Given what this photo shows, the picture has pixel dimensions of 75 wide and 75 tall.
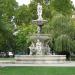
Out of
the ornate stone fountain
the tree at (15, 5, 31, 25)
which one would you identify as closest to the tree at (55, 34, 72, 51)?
the ornate stone fountain

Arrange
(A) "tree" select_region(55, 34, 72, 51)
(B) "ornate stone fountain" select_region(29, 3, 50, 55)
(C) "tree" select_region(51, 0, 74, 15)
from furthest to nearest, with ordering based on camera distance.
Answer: (C) "tree" select_region(51, 0, 74, 15) < (A) "tree" select_region(55, 34, 72, 51) < (B) "ornate stone fountain" select_region(29, 3, 50, 55)

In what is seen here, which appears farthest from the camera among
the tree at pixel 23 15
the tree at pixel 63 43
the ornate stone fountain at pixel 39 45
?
the tree at pixel 23 15

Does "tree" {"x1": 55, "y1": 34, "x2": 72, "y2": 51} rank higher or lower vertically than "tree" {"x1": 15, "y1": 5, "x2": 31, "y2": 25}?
lower

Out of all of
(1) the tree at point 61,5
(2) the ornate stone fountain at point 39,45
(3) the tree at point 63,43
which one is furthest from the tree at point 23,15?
(2) the ornate stone fountain at point 39,45

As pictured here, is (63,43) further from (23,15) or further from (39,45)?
(23,15)

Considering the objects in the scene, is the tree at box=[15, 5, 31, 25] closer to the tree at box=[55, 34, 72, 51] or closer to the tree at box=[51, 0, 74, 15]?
the tree at box=[51, 0, 74, 15]

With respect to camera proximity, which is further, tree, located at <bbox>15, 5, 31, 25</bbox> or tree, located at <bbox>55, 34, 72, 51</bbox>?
tree, located at <bbox>15, 5, 31, 25</bbox>

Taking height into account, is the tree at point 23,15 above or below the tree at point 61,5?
below

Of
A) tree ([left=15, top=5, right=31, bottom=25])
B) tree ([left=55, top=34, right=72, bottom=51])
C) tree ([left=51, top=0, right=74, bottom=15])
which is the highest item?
tree ([left=51, top=0, right=74, bottom=15])

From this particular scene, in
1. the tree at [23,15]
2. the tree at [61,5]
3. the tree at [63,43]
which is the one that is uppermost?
the tree at [61,5]

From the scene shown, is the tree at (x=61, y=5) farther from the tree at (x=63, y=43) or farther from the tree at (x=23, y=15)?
the tree at (x=63, y=43)

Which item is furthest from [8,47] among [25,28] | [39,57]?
[39,57]

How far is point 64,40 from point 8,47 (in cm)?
3076

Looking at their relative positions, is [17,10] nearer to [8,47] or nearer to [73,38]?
[8,47]
